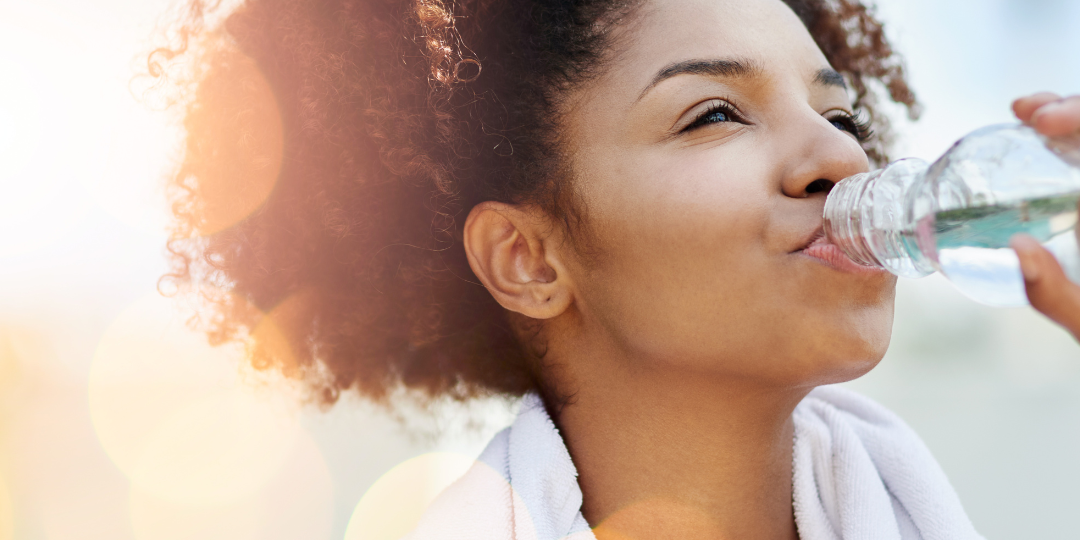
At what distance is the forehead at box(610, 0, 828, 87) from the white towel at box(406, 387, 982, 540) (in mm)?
744

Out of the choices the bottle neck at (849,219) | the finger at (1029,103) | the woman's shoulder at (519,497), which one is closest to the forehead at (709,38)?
the bottle neck at (849,219)

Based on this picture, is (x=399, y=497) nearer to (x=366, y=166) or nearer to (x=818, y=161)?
(x=366, y=166)

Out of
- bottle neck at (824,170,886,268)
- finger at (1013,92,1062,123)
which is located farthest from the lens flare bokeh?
finger at (1013,92,1062,123)

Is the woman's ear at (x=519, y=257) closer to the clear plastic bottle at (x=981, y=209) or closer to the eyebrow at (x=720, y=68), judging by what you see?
the eyebrow at (x=720, y=68)

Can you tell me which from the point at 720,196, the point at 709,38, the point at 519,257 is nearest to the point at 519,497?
the point at 519,257

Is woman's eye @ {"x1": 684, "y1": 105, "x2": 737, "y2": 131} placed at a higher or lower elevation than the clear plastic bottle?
higher

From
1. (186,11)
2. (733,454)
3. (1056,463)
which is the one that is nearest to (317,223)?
(186,11)

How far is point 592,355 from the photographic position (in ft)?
4.27

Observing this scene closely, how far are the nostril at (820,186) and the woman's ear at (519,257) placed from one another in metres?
0.44

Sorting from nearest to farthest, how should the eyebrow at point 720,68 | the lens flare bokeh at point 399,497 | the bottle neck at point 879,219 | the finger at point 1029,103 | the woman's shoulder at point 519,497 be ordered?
the finger at point 1029,103 < the bottle neck at point 879,219 < the eyebrow at point 720,68 < the woman's shoulder at point 519,497 < the lens flare bokeh at point 399,497

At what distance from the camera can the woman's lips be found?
96 centimetres

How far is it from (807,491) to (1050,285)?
87 cm

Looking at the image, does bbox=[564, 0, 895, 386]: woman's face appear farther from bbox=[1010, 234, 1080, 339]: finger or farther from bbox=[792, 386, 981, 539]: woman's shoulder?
bbox=[792, 386, 981, 539]: woman's shoulder

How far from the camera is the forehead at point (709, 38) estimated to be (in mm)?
1114
